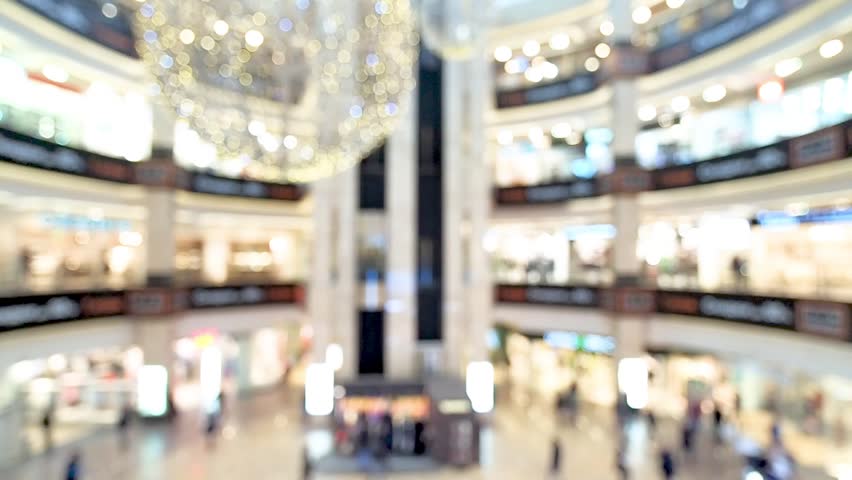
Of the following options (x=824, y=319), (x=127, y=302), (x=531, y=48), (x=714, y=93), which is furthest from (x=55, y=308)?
(x=714, y=93)

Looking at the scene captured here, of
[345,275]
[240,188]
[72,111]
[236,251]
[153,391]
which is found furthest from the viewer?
[236,251]

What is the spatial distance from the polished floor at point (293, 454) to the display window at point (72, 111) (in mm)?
7706

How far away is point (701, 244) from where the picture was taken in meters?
19.1

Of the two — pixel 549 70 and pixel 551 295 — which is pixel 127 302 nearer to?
pixel 551 295

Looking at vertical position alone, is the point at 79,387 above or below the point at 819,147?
below

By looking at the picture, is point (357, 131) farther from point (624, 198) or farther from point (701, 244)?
point (701, 244)

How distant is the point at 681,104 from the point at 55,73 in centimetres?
1908

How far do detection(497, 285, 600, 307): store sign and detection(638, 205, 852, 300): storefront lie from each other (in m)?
2.11

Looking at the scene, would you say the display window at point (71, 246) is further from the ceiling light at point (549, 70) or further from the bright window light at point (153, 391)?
the ceiling light at point (549, 70)

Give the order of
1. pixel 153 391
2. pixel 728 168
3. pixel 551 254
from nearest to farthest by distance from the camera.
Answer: pixel 728 168 → pixel 153 391 → pixel 551 254

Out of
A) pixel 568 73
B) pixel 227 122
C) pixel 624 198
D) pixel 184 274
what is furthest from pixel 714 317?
pixel 184 274

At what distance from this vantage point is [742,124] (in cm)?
1819

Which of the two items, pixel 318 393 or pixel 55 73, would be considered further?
pixel 318 393

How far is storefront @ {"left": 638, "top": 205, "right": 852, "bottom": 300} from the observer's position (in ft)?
49.1
